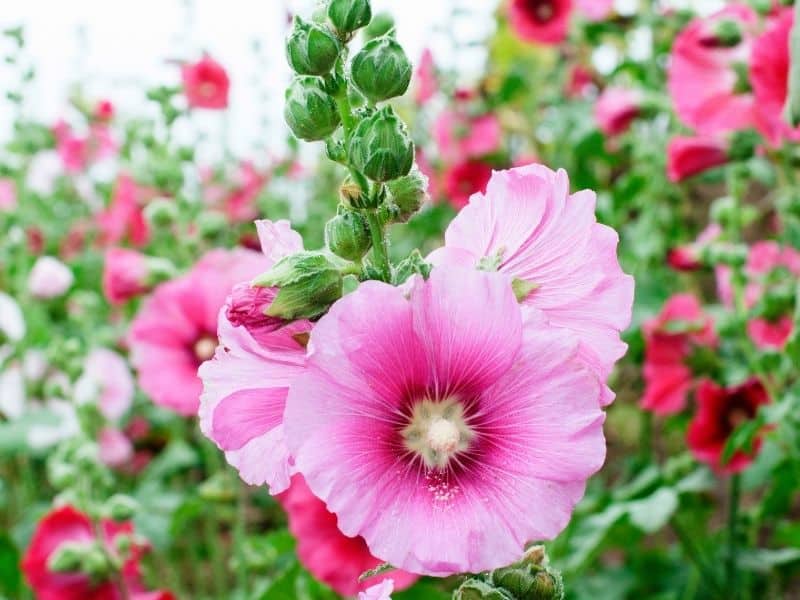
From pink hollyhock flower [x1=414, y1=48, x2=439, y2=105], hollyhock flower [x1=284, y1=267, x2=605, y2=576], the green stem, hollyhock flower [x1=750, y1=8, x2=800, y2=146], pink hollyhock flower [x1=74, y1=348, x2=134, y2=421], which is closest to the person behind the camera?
hollyhock flower [x1=284, y1=267, x2=605, y2=576]


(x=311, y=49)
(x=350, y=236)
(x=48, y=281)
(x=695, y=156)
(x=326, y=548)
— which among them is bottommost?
(x=48, y=281)

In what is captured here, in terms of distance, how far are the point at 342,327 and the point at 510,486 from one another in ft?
0.45

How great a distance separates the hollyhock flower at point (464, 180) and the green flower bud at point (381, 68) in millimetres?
1939

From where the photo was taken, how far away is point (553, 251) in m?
0.69

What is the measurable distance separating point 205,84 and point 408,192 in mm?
1655

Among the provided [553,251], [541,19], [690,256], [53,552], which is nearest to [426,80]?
[541,19]

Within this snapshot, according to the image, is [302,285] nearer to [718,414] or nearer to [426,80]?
[718,414]

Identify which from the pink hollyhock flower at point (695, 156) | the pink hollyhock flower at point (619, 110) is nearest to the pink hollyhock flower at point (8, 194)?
the pink hollyhock flower at point (619, 110)

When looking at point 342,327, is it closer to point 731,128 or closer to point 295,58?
point 295,58

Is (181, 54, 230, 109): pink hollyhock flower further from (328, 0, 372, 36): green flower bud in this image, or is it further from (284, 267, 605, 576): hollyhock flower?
(284, 267, 605, 576): hollyhock flower

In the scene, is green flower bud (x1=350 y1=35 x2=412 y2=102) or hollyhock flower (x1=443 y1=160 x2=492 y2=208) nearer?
green flower bud (x1=350 y1=35 x2=412 y2=102)

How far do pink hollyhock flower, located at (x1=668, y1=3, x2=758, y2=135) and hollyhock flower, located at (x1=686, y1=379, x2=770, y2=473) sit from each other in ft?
1.39

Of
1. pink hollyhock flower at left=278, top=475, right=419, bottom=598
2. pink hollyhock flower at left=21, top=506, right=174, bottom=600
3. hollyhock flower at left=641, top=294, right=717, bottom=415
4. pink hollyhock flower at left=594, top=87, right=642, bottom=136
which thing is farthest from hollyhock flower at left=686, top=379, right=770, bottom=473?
pink hollyhock flower at left=21, top=506, right=174, bottom=600

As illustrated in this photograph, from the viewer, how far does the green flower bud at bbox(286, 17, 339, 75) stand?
25.0 inches
